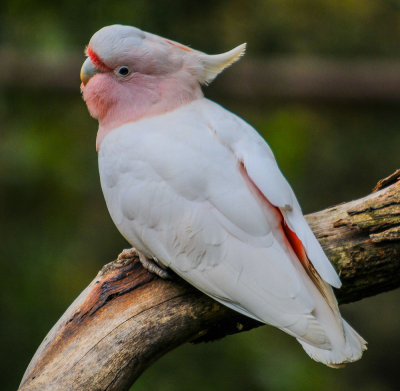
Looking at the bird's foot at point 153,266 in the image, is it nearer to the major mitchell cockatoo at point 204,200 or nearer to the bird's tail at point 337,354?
the major mitchell cockatoo at point 204,200

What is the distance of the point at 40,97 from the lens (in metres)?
4.63

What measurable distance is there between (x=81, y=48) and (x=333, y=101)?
180 cm

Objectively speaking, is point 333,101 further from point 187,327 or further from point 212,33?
point 187,327

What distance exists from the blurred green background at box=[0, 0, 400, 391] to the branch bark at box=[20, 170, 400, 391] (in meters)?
1.62

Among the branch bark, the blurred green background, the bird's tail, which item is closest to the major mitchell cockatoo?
the bird's tail

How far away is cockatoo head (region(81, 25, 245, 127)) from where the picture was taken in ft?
8.38

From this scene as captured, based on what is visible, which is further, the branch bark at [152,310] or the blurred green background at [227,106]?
the blurred green background at [227,106]

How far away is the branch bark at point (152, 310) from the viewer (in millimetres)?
2080

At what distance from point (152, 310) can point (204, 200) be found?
415mm

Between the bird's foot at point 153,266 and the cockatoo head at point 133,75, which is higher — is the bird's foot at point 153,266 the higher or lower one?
the lower one

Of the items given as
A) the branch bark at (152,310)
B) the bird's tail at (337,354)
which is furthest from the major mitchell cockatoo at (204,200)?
the branch bark at (152,310)

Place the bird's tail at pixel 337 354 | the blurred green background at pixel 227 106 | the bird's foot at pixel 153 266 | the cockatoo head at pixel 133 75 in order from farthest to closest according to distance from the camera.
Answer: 1. the blurred green background at pixel 227 106
2. the cockatoo head at pixel 133 75
3. the bird's foot at pixel 153 266
4. the bird's tail at pixel 337 354

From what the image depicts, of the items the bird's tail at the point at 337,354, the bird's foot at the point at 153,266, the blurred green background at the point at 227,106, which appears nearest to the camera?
the bird's tail at the point at 337,354

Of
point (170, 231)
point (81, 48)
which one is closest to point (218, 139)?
point (170, 231)
